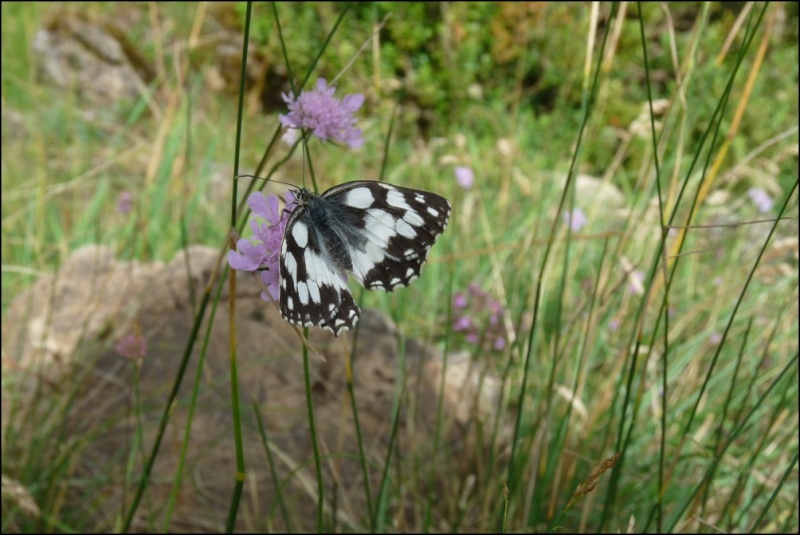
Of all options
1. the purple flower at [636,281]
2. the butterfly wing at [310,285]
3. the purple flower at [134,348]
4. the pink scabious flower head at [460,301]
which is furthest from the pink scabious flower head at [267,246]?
the pink scabious flower head at [460,301]

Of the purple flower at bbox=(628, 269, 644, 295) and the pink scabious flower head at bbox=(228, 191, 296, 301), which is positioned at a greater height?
the purple flower at bbox=(628, 269, 644, 295)

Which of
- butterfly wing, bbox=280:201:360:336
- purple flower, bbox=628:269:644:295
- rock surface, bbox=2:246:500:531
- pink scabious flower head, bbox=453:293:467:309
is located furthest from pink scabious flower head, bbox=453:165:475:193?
butterfly wing, bbox=280:201:360:336

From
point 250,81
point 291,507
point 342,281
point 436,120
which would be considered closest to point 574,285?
point 291,507

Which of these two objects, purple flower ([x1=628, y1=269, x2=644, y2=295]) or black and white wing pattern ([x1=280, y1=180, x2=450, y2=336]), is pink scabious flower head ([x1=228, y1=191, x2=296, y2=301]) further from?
purple flower ([x1=628, y1=269, x2=644, y2=295])

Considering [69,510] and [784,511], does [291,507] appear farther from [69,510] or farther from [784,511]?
[784,511]

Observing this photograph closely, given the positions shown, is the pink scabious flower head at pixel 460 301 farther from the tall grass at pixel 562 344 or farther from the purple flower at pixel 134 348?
the purple flower at pixel 134 348
